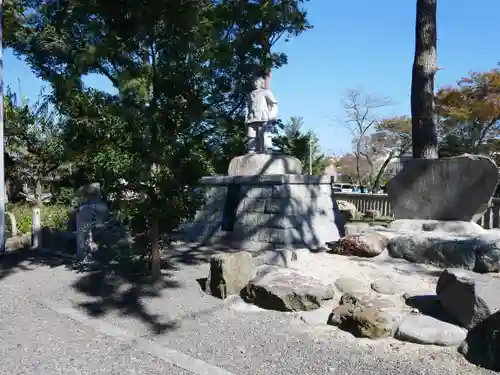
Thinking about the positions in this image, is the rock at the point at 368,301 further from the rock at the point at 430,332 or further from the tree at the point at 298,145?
the tree at the point at 298,145

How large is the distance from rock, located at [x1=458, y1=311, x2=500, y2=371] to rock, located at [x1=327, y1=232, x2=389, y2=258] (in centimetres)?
263

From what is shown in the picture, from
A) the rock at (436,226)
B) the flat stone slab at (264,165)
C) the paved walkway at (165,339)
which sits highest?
the flat stone slab at (264,165)

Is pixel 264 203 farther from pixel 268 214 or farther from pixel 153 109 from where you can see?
pixel 153 109

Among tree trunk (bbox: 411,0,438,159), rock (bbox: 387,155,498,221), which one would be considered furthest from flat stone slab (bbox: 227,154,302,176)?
tree trunk (bbox: 411,0,438,159)

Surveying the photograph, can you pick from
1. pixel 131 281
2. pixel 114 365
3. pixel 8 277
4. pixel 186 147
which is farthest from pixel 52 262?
pixel 114 365

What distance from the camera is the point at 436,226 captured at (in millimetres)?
6914

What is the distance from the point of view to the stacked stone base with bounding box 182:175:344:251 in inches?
287

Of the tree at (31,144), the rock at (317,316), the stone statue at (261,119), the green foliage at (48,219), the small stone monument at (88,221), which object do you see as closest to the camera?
the rock at (317,316)

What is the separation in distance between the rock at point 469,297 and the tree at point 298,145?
1151cm

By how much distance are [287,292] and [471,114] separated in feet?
70.1

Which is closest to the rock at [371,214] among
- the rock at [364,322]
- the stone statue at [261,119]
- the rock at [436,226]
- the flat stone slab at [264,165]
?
the flat stone slab at [264,165]

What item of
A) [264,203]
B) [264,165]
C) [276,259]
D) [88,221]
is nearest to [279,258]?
[276,259]

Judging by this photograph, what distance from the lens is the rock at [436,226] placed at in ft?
21.8

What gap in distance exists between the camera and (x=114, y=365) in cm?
343
